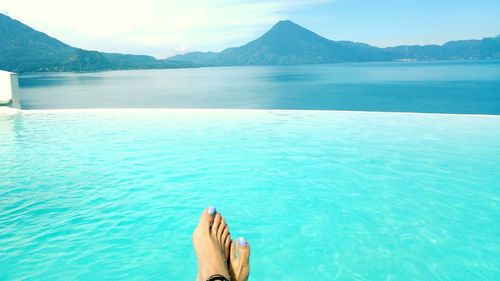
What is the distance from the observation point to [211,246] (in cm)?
223

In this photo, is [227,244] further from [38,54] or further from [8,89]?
[38,54]

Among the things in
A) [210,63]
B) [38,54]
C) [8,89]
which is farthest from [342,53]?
[8,89]

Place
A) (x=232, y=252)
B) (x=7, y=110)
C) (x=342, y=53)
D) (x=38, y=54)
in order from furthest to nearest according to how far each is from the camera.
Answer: (x=342, y=53) < (x=38, y=54) < (x=7, y=110) < (x=232, y=252)

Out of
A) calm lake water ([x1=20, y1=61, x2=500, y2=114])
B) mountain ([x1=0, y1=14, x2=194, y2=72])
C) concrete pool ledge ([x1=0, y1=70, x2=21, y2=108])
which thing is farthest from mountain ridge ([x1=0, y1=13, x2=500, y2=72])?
concrete pool ledge ([x1=0, y1=70, x2=21, y2=108])

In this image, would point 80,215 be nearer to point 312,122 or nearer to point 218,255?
point 218,255

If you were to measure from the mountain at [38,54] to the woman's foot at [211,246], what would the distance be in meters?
→ 99.4

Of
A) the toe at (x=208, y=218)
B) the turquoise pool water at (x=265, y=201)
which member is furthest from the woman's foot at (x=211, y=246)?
the turquoise pool water at (x=265, y=201)

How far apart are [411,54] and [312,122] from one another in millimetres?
196127

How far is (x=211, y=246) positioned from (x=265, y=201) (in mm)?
2340

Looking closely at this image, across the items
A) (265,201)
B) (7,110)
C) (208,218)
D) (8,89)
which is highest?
(8,89)

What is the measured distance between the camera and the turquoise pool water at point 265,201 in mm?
3123

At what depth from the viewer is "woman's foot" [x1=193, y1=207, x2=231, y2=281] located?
6.60 ft

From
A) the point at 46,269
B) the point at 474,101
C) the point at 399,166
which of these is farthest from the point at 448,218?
the point at 474,101

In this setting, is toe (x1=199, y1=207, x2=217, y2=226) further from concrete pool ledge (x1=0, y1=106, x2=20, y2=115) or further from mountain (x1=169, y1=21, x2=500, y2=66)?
mountain (x1=169, y1=21, x2=500, y2=66)
